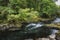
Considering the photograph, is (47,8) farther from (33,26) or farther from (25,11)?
(33,26)

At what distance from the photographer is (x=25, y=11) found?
17.6 metres

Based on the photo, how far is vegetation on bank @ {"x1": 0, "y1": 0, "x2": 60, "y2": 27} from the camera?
17.1 meters

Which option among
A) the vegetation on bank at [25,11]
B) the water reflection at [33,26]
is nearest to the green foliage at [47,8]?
the vegetation on bank at [25,11]

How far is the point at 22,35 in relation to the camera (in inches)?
544

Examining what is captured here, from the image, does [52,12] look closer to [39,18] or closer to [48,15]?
[48,15]

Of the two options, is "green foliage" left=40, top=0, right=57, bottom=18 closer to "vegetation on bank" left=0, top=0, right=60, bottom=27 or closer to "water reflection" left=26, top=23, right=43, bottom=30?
"vegetation on bank" left=0, top=0, right=60, bottom=27

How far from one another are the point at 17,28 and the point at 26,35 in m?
1.97

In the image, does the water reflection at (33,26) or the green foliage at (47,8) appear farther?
the green foliage at (47,8)

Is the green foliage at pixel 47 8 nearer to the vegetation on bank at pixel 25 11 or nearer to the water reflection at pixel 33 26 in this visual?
the vegetation on bank at pixel 25 11

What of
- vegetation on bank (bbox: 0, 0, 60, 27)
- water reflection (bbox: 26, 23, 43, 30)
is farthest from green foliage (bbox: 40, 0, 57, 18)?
water reflection (bbox: 26, 23, 43, 30)

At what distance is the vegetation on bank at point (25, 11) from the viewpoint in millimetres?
17141

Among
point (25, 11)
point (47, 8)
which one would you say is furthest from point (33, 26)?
point (47, 8)

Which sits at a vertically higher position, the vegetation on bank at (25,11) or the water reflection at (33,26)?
the vegetation on bank at (25,11)

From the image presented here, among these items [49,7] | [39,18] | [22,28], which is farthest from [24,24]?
[49,7]
